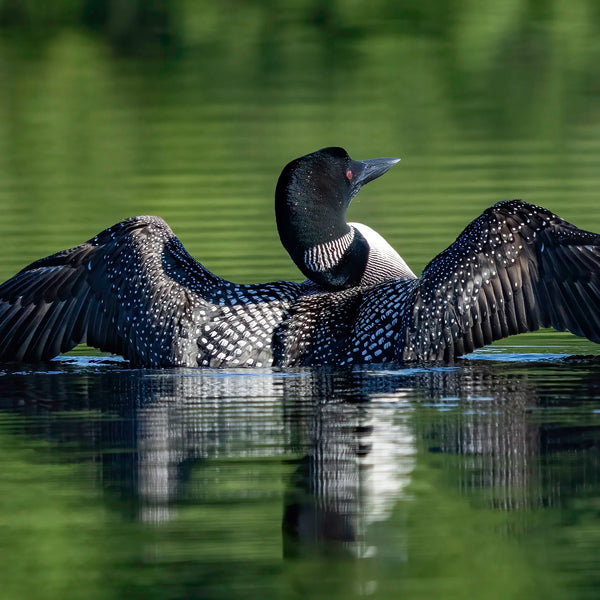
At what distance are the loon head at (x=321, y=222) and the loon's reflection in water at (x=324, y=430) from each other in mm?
889

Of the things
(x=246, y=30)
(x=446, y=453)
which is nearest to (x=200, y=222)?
(x=446, y=453)

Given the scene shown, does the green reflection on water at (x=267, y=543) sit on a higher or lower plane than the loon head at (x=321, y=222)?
lower

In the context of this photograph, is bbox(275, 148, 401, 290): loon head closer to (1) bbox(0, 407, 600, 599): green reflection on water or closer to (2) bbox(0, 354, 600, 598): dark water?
(2) bbox(0, 354, 600, 598): dark water

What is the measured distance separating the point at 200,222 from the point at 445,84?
787 centimetres

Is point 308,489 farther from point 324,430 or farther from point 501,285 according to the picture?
point 501,285

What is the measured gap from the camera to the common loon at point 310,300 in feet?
23.6

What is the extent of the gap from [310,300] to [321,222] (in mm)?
432

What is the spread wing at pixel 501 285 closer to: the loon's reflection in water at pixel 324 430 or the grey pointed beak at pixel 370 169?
the loon's reflection in water at pixel 324 430

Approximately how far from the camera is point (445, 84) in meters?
19.1

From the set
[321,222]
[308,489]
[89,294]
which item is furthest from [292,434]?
[89,294]

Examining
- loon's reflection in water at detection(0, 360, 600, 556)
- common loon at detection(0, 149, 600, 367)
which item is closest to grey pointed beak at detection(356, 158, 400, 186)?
common loon at detection(0, 149, 600, 367)

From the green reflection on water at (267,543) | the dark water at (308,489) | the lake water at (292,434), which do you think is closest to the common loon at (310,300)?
the lake water at (292,434)

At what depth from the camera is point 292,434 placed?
5535 mm

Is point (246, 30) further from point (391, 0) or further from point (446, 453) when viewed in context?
point (446, 453)
